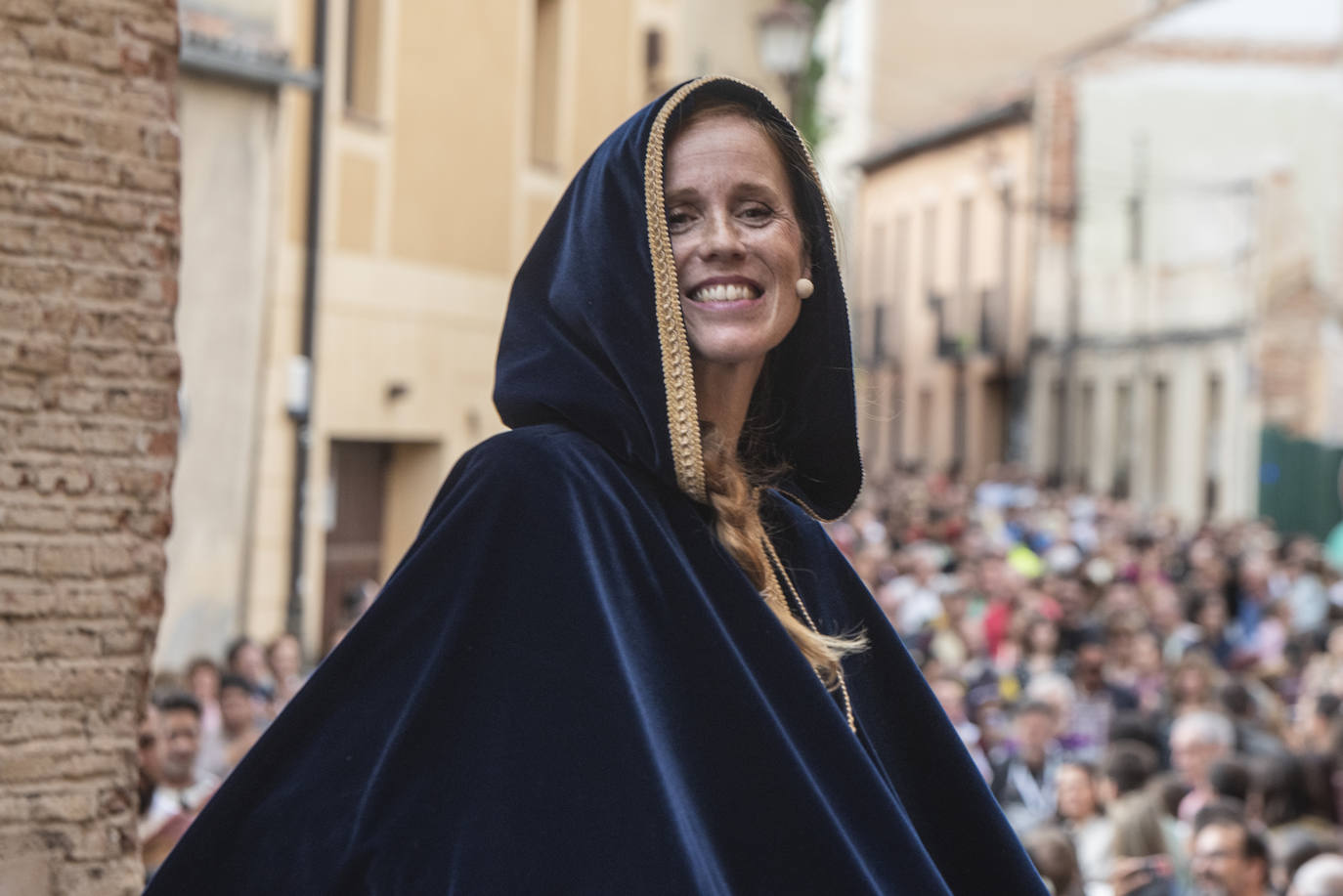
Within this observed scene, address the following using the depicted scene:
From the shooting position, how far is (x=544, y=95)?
13.6m

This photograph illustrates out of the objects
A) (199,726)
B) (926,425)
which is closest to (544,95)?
(199,726)

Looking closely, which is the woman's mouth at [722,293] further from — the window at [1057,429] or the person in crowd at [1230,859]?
the window at [1057,429]

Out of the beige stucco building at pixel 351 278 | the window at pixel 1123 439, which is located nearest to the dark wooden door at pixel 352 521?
the beige stucco building at pixel 351 278

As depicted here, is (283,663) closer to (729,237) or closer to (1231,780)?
(1231,780)

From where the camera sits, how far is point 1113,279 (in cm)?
3334

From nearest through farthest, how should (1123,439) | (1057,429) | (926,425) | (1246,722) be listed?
(1246,722) → (1123,439) → (1057,429) → (926,425)

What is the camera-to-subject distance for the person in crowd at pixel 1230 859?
5723 mm

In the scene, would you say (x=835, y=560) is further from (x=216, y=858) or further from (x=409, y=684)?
(x=216, y=858)

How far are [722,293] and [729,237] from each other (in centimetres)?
7

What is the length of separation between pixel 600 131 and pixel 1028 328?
77.7ft

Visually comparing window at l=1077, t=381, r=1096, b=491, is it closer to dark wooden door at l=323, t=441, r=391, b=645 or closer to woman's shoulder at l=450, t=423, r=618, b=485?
dark wooden door at l=323, t=441, r=391, b=645

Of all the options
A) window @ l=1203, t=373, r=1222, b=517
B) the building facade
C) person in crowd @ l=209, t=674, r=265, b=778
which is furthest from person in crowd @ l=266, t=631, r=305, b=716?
window @ l=1203, t=373, r=1222, b=517

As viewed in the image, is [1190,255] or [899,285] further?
[899,285]

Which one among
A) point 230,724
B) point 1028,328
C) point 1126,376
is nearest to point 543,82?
point 230,724
